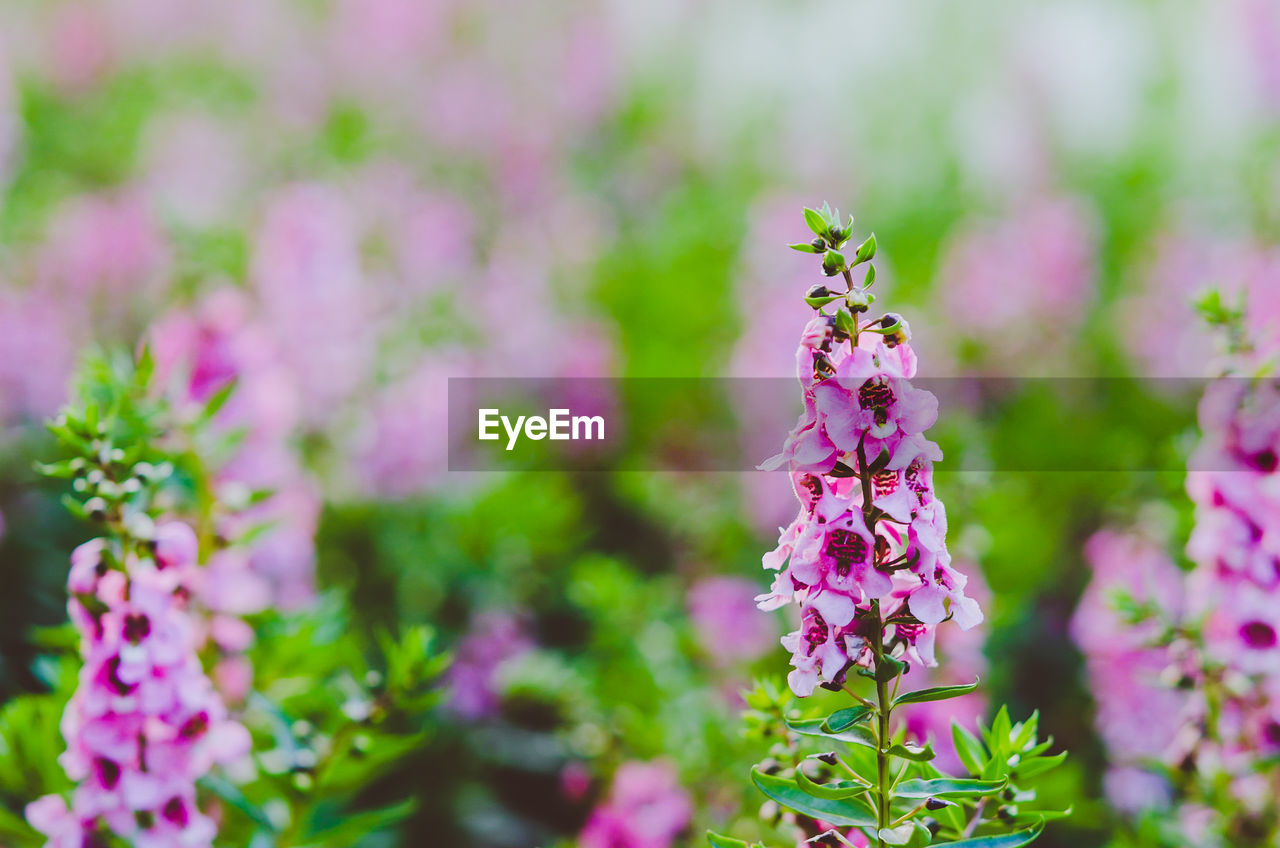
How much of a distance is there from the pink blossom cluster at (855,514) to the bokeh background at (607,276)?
741 millimetres

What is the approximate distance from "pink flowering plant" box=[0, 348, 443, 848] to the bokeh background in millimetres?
223

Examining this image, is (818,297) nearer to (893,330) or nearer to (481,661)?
(893,330)

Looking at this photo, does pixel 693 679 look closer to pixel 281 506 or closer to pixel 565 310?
pixel 281 506

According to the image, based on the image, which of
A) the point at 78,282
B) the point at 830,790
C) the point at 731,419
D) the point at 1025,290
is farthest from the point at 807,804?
the point at 78,282

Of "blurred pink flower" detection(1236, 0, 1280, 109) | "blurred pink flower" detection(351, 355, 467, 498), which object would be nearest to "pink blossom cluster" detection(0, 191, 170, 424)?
"blurred pink flower" detection(351, 355, 467, 498)

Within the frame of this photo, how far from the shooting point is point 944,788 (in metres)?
0.92

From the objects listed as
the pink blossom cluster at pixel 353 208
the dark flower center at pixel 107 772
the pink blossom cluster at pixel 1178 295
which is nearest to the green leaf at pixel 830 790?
the dark flower center at pixel 107 772

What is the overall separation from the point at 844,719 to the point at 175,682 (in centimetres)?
74

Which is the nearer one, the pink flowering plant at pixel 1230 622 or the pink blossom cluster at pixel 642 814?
the pink flowering plant at pixel 1230 622

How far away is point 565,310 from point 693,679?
2440 mm

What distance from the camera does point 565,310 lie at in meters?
4.34

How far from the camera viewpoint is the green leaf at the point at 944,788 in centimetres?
90

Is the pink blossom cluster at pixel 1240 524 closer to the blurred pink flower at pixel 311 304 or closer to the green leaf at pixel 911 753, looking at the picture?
the green leaf at pixel 911 753

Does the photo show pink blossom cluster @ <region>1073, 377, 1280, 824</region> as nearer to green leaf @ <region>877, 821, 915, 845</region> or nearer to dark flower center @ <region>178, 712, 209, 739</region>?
green leaf @ <region>877, 821, 915, 845</region>
